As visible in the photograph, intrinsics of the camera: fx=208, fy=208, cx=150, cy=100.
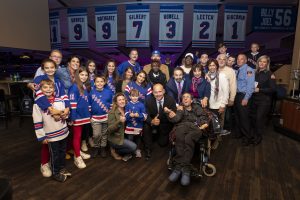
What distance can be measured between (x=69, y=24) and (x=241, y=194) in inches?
253

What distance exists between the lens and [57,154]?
2.35m

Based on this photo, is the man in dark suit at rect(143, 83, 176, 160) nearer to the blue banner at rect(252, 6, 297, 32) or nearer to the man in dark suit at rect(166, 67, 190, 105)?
the man in dark suit at rect(166, 67, 190, 105)

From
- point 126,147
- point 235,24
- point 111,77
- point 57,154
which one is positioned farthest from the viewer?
point 235,24

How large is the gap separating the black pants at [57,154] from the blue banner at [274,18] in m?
5.93

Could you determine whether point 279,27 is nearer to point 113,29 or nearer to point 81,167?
point 113,29

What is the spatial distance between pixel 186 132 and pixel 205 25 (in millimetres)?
4358

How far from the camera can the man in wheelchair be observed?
91.5 inches

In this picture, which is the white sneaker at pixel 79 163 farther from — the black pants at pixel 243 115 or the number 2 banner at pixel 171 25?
the number 2 banner at pixel 171 25

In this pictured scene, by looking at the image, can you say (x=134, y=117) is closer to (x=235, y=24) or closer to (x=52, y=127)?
(x=52, y=127)

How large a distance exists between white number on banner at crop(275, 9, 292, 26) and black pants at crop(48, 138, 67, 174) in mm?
6401

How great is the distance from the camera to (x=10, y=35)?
5691 mm

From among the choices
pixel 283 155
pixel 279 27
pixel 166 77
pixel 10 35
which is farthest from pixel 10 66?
pixel 279 27

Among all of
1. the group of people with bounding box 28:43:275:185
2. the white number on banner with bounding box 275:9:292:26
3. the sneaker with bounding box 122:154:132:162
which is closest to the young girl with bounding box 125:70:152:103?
the group of people with bounding box 28:43:275:185

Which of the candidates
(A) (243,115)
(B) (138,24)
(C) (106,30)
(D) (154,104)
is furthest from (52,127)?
(C) (106,30)
